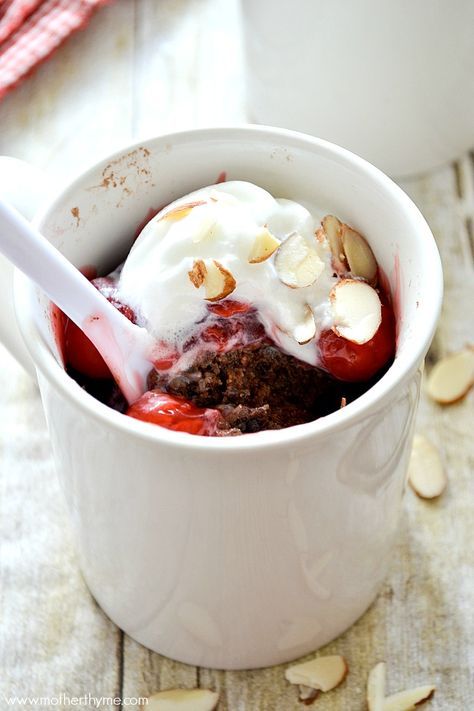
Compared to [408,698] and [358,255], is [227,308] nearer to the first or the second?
[358,255]

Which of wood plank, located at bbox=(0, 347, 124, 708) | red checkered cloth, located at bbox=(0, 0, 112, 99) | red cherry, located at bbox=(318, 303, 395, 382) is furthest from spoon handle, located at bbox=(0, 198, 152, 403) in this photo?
red checkered cloth, located at bbox=(0, 0, 112, 99)

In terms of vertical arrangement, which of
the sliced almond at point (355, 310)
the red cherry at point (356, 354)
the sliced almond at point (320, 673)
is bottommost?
the sliced almond at point (320, 673)

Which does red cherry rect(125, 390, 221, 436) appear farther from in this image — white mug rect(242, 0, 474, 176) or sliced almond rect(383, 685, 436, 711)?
white mug rect(242, 0, 474, 176)

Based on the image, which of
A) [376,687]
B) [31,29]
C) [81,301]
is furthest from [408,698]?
[31,29]

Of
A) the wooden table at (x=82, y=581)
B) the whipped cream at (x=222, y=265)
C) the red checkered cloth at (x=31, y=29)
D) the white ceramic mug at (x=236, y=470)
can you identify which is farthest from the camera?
the red checkered cloth at (x=31, y=29)

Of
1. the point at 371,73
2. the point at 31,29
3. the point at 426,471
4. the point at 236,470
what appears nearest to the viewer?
the point at 236,470

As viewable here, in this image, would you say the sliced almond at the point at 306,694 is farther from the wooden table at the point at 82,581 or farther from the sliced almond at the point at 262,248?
the sliced almond at the point at 262,248

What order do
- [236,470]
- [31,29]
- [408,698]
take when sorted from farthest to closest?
[31,29] < [408,698] < [236,470]

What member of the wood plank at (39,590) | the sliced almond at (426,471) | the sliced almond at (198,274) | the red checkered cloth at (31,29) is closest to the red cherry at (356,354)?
the sliced almond at (198,274)
